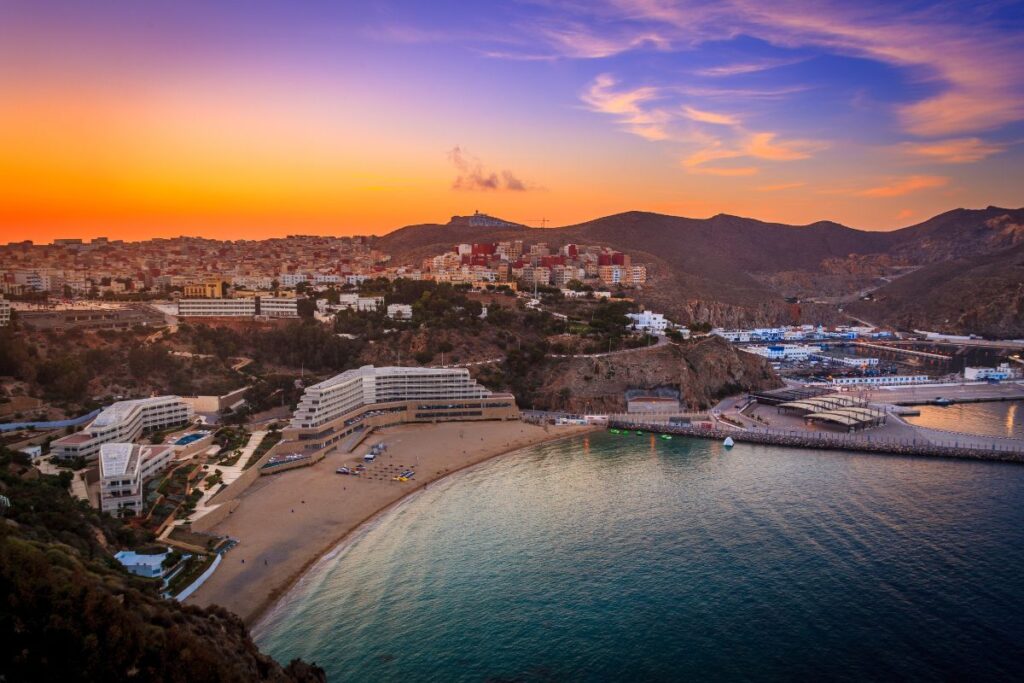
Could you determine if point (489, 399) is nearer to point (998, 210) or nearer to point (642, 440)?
point (642, 440)

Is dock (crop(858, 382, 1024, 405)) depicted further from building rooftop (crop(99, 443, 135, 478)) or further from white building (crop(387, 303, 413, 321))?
building rooftop (crop(99, 443, 135, 478))

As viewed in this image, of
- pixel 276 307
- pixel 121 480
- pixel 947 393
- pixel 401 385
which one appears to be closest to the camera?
pixel 121 480

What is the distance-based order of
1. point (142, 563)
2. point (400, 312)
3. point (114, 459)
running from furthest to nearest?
1. point (400, 312)
2. point (114, 459)
3. point (142, 563)

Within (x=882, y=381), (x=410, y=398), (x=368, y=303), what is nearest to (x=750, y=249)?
(x=882, y=381)

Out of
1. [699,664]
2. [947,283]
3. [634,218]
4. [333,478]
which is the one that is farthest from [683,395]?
[634,218]

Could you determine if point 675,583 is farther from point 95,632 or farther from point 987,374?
point 987,374
